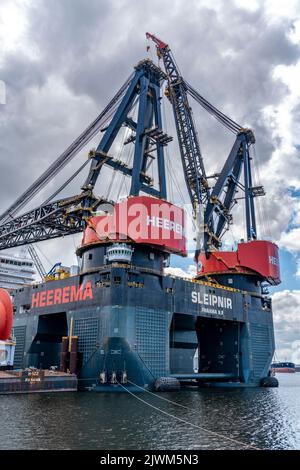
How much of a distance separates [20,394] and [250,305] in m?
35.2

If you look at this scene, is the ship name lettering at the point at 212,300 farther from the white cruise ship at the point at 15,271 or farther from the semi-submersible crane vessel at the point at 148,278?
the white cruise ship at the point at 15,271

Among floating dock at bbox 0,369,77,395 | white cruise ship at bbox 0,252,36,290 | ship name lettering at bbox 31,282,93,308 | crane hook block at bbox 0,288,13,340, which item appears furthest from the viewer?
white cruise ship at bbox 0,252,36,290

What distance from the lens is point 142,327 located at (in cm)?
4562

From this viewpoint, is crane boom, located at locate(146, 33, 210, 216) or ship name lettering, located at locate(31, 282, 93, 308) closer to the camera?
ship name lettering, located at locate(31, 282, 93, 308)

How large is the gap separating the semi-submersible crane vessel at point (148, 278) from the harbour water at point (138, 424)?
391 inches

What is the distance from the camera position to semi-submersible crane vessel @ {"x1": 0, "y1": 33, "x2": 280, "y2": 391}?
150ft

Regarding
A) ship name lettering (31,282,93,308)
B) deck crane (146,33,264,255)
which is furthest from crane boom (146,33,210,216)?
ship name lettering (31,282,93,308)

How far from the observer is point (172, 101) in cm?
7294

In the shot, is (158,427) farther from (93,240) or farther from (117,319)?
(93,240)

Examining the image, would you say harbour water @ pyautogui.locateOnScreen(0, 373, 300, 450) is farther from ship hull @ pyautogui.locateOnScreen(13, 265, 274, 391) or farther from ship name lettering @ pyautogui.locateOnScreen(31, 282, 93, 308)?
ship name lettering @ pyautogui.locateOnScreen(31, 282, 93, 308)

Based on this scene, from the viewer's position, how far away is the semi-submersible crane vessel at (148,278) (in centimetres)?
4562

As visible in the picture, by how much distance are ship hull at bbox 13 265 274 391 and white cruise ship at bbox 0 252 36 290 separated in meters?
36.7

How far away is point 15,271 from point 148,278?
57062 millimetres

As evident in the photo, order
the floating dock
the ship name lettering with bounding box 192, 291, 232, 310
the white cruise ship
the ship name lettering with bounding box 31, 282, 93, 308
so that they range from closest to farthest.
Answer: the floating dock < the ship name lettering with bounding box 31, 282, 93, 308 < the ship name lettering with bounding box 192, 291, 232, 310 < the white cruise ship
